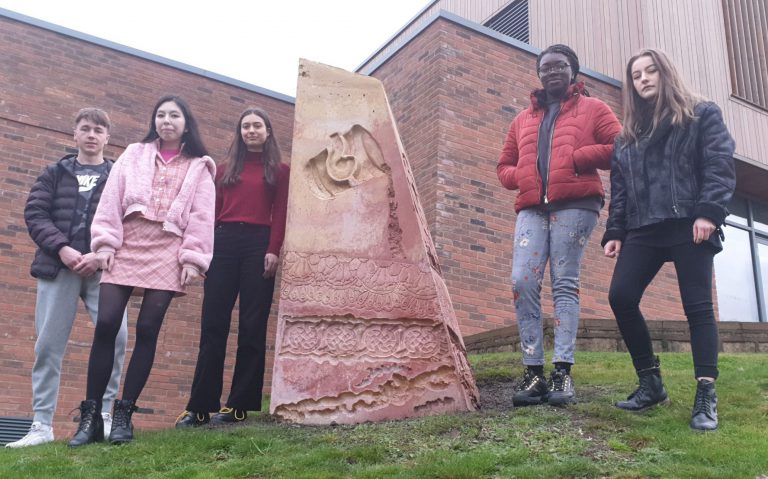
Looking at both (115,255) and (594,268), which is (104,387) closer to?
(115,255)

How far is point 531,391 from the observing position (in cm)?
443

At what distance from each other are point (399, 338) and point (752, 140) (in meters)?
10.3

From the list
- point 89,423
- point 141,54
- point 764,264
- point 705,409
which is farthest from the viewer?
point 764,264

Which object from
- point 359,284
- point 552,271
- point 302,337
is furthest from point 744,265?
point 302,337

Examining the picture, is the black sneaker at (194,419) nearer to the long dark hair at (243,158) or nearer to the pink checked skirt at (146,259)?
the pink checked skirt at (146,259)

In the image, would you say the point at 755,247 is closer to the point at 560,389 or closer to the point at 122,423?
the point at 560,389

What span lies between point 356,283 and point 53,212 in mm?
1785

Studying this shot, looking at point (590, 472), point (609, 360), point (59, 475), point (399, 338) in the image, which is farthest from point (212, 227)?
point (609, 360)

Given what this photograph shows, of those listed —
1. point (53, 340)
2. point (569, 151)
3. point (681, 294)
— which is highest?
point (569, 151)

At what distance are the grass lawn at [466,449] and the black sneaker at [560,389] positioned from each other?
7 cm

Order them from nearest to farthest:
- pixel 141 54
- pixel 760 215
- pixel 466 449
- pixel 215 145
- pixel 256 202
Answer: pixel 466 449
pixel 256 202
pixel 141 54
pixel 215 145
pixel 760 215

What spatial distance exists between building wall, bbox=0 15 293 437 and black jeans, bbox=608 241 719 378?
6.24 m

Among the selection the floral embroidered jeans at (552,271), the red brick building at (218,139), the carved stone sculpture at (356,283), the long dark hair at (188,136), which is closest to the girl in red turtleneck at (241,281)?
the carved stone sculpture at (356,283)

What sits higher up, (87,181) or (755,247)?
(755,247)
